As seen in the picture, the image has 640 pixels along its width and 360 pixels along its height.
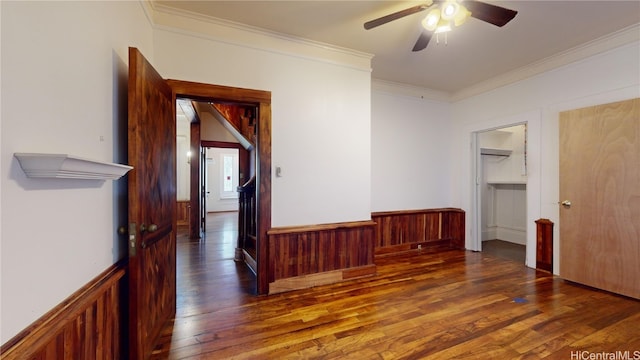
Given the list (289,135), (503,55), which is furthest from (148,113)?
(503,55)

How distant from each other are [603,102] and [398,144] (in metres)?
2.30

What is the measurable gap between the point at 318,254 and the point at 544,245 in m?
2.87

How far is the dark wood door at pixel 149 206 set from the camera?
1.55m

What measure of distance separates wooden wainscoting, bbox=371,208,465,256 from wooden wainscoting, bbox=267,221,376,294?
2.85ft

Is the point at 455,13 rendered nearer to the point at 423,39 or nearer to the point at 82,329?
the point at 423,39

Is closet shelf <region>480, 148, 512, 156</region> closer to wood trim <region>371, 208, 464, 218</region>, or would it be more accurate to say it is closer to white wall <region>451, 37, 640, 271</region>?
white wall <region>451, 37, 640, 271</region>

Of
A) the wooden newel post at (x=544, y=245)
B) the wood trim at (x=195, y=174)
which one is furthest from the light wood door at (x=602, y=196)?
the wood trim at (x=195, y=174)

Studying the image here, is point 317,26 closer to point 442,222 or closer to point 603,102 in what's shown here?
point 603,102

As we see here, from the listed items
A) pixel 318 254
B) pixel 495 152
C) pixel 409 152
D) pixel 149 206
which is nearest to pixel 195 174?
pixel 318 254

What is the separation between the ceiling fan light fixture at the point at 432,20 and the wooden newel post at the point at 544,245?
2.86 metres

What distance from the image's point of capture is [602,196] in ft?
9.17

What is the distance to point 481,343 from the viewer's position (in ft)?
6.27

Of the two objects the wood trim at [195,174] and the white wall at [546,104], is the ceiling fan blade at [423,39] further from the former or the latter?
the wood trim at [195,174]

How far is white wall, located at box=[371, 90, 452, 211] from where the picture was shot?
4.20 metres
